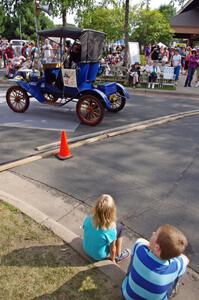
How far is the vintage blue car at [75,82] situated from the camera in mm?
8648

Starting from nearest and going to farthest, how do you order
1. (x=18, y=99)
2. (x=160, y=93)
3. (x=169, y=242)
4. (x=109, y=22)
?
(x=169, y=242) < (x=18, y=99) < (x=160, y=93) < (x=109, y=22)

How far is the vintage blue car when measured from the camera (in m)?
8.65

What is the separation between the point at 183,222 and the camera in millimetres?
4336

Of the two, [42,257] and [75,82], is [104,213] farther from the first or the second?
[75,82]

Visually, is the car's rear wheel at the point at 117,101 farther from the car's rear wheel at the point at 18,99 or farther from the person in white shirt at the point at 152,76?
the person in white shirt at the point at 152,76

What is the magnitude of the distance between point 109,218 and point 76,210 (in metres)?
1.26

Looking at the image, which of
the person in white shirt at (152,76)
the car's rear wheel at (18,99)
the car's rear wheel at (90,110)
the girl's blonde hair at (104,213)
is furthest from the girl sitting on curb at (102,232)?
the person in white shirt at (152,76)

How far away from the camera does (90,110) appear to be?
8617 mm

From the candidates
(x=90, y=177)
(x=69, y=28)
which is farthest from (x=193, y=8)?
(x=90, y=177)

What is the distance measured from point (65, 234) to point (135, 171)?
7.76ft

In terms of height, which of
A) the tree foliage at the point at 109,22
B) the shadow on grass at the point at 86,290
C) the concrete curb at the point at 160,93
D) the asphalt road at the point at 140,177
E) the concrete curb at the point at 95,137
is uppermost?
the tree foliage at the point at 109,22

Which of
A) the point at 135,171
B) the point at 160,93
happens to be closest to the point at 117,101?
the point at 135,171

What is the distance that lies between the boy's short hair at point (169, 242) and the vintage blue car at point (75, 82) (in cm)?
609

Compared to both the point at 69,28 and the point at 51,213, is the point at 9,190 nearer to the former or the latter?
the point at 51,213
